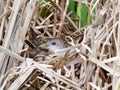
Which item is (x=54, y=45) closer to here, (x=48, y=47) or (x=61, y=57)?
(x=48, y=47)

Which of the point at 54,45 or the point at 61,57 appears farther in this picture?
the point at 54,45

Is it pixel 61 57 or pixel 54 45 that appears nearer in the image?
pixel 61 57

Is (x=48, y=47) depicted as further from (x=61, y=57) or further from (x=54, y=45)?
(x=61, y=57)

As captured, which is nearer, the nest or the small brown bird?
the nest

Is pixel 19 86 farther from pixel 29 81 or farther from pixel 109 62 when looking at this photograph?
pixel 109 62

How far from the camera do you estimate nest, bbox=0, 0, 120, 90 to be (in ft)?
5.64

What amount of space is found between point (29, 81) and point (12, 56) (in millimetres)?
107

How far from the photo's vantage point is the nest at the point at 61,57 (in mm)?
1720

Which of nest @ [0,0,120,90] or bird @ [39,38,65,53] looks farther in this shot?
bird @ [39,38,65,53]

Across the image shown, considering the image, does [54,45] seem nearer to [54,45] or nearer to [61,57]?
[54,45]

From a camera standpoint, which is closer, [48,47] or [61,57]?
[61,57]

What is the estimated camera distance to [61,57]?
1.80 metres

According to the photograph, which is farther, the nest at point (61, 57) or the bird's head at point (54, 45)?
the bird's head at point (54, 45)

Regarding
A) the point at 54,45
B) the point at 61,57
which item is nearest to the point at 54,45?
the point at 54,45
